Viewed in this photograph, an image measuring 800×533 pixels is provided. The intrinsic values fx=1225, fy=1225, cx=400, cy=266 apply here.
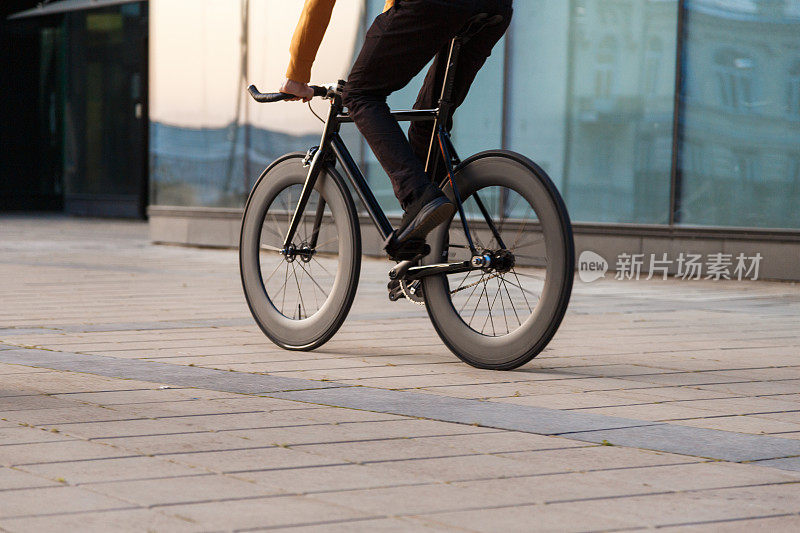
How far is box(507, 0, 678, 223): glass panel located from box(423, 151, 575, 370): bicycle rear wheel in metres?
5.49

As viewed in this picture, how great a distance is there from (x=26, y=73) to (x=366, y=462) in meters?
21.0

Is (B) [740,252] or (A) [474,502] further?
(B) [740,252]

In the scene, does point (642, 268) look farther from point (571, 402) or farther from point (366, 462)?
point (366, 462)

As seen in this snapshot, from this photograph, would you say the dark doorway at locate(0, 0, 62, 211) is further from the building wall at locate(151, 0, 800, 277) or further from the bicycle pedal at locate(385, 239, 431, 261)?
the bicycle pedal at locate(385, 239, 431, 261)

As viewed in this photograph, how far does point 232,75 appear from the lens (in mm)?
12992

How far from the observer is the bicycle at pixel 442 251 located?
456 centimetres

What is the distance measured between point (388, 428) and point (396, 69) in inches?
65.1

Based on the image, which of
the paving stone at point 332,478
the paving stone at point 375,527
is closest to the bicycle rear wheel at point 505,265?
the paving stone at point 332,478

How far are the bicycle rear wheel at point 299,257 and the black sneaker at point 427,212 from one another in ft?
1.75

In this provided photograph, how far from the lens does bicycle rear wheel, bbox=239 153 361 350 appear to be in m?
5.17

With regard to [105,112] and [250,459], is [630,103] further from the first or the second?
[105,112]

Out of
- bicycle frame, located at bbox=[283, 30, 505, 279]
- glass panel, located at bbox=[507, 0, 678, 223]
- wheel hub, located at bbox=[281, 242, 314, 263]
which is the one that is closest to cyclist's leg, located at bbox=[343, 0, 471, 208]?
bicycle frame, located at bbox=[283, 30, 505, 279]

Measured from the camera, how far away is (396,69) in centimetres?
470

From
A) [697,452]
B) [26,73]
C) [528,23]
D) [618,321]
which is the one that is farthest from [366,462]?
[26,73]
